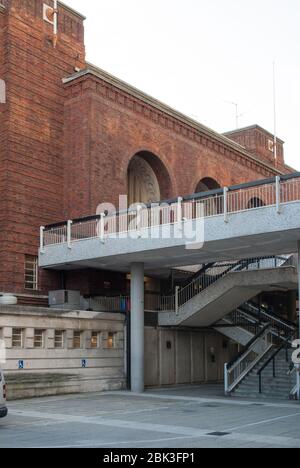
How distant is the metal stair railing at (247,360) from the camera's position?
25.9 meters

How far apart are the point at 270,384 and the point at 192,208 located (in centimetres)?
751

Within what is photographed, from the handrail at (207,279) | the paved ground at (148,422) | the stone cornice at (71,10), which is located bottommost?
the paved ground at (148,422)

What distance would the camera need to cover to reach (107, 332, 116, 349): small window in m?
28.6

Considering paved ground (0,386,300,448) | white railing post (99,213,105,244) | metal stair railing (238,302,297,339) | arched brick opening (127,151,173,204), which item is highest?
arched brick opening (127,151,173,204)

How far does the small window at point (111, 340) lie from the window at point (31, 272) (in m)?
4.30

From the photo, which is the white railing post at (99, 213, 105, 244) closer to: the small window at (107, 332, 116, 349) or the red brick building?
the red brick building

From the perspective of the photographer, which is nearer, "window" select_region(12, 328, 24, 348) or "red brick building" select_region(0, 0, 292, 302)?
"window" select_region(12, 328, 24, 348)

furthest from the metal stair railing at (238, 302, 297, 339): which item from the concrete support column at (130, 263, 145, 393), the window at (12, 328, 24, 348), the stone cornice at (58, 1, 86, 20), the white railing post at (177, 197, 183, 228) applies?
the stone cornice at (58, 1, 86, 20)

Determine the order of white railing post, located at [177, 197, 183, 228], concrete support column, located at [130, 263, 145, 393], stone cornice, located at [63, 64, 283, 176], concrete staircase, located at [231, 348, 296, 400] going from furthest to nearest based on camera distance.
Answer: stone cornice, located at [63, 64, 283, 176] → concrete support column, located at [130, 263, 145, 393] → concrete staircase, located at [231, 348, 296, 400] → white railing post, located at [177, 197, 183, 228]

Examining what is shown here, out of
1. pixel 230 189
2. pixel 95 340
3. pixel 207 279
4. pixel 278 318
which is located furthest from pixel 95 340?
pixel 230 189

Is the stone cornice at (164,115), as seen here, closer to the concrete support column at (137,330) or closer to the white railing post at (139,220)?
→ the white railing post at (139,220)

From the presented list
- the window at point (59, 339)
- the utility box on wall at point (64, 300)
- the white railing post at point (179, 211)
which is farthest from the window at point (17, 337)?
the white railing post at point (179, 211)

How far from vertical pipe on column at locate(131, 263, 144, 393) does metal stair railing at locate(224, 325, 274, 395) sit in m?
3.84

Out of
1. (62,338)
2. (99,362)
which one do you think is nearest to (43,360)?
(62,338)
